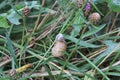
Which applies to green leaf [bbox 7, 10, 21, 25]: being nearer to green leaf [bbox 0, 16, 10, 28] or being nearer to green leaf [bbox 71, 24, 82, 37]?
green leaf [bbox 0, 16, 10, 28]

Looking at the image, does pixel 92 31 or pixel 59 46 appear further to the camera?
pixel 92 31

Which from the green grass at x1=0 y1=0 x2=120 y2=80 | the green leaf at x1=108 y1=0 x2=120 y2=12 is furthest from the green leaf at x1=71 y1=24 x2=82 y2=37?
the green leaf at x1=108 y1=0 x2=120 y2=12

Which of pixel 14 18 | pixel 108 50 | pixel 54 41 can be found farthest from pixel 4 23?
pixel 108 50

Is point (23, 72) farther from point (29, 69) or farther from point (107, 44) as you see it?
point (107, 44)

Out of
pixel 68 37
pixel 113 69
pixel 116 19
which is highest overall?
pixel 116 19

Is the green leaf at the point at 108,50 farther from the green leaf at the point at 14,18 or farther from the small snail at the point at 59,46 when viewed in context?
the green leaf at the point at 14,18

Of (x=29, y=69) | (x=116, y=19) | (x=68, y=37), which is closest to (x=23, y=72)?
(x=29, y=69)

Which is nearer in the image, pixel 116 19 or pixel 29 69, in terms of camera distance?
pixel 29 69

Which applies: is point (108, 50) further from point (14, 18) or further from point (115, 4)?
point (14, 18)

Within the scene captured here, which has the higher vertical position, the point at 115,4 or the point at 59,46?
the point at 115,4

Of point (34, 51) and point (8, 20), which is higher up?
point (8, 20)
